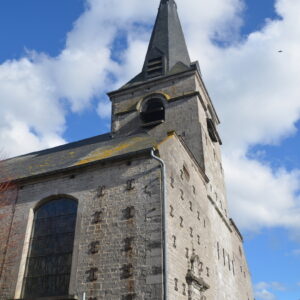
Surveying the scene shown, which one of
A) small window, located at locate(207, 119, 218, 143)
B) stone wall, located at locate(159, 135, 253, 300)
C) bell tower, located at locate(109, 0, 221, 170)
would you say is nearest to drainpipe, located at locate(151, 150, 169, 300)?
stone wall, located at locate(159, 135, 253, 300)

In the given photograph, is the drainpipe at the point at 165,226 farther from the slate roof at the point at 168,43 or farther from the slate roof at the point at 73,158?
the slate roof at the point at 168,43

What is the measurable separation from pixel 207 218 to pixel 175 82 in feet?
32.3

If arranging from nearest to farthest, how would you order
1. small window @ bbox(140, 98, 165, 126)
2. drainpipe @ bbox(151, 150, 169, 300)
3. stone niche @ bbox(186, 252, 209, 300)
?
drainpipe @ bbox(151, 150, 169, 300) → stone niche @ bbox(186, 252, 209, 300) → small window @ bbox(140, 98, 165, 126)

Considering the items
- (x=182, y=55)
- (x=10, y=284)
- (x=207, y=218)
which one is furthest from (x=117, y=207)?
(x=182, y=55)

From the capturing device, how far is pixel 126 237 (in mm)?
13289

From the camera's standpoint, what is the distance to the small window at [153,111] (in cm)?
2383

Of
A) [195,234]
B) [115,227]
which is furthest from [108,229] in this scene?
[195,234]

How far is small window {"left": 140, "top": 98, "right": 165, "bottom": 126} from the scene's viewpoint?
2383cm

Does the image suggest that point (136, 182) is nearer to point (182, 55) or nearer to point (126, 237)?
point (126, 237)

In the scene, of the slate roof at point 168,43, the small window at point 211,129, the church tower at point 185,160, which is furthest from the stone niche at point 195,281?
the slate roof at point 168,43

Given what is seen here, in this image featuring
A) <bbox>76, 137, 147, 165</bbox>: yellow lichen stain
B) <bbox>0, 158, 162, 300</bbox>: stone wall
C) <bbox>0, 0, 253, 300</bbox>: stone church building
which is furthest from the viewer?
<bbox>76, 137, 147, 165</bbox>: yellow lichen stain

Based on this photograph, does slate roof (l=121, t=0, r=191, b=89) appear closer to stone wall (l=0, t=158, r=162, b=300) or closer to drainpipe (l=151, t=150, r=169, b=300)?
drainpipe (l=151, t=150, r=169, b=300)

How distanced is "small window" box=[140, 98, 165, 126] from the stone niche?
10.5m

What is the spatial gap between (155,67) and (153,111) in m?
4.61
